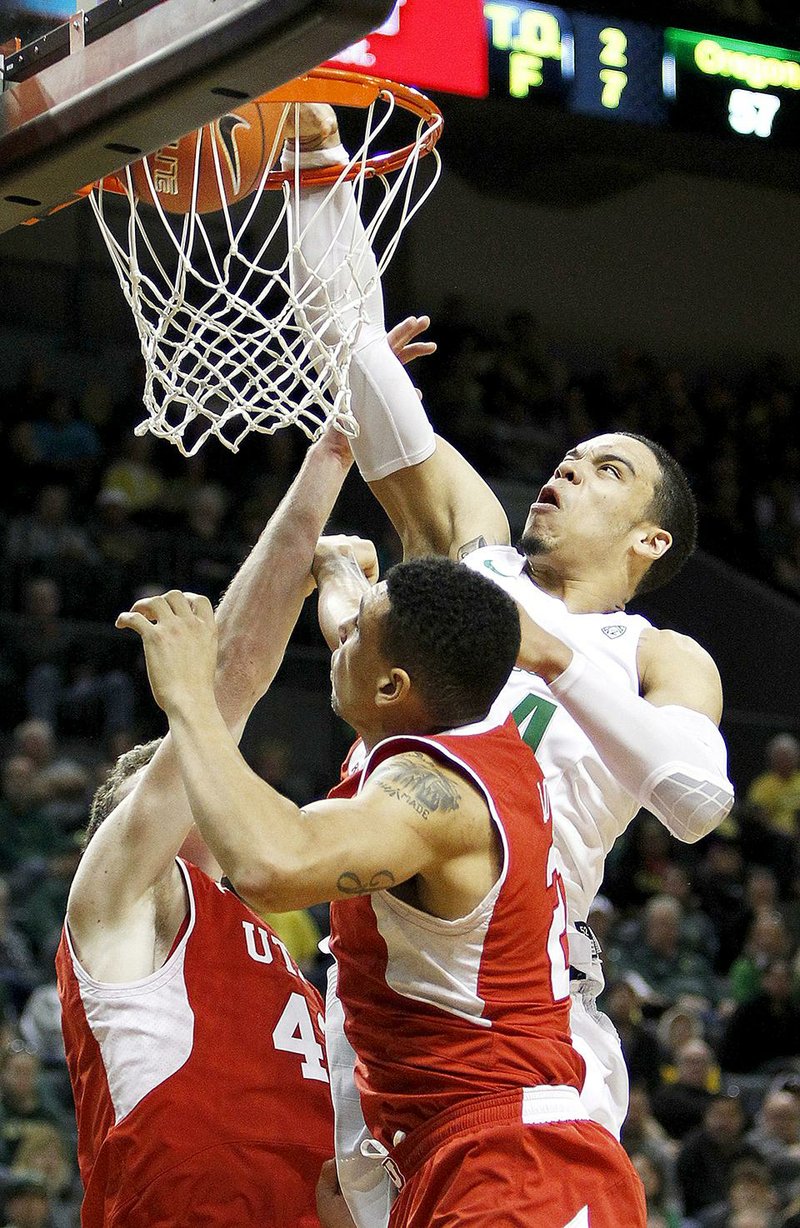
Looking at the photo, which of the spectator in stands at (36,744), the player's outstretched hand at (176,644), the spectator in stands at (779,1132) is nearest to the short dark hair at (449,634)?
the player's outstretched hand at (176,644)

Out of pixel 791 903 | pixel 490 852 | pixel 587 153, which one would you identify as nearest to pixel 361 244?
pixel 490 852

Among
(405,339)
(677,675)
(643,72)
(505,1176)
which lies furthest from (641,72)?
(505,1176)

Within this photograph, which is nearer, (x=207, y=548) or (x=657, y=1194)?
(x=657, y=1194)

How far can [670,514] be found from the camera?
3596 millimetres

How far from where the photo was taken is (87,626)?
9.37m

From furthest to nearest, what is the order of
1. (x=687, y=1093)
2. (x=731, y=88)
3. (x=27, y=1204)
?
1. (x=731, y=88)
2. (x=687, y=1093)
3. (x=27, y=1204)

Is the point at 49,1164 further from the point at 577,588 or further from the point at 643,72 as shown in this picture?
the point at 643,72

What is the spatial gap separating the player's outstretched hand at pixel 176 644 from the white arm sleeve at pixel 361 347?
95 centimetres

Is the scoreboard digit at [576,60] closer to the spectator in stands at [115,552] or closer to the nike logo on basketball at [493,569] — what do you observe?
the spectator in stands at [115,552]

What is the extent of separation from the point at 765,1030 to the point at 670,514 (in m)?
5.41

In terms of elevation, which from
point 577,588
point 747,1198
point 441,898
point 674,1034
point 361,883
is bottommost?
point 674,1034

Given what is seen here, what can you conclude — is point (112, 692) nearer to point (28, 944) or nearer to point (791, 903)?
point (28, 944)

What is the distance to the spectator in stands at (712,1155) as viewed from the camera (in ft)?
23.8

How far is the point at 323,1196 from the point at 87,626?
21.5ft
